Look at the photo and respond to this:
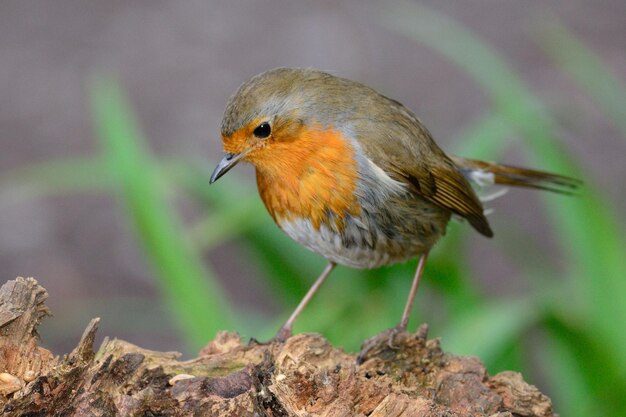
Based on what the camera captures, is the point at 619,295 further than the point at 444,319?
No

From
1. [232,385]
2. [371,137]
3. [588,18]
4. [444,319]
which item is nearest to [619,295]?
[444,319]

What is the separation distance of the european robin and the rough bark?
0.54m

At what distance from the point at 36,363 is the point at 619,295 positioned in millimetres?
1884

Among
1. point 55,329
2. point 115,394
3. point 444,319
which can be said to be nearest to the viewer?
point 115,394

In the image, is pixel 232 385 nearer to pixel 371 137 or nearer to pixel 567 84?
pixel 371 137

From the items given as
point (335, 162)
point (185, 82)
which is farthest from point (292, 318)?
point (185, 82)

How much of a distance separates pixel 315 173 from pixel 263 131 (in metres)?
0.16

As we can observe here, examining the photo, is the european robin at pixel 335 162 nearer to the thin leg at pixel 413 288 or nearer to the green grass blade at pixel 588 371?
the thin leg at pixel 413 288

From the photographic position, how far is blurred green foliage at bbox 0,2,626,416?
2.86 meters

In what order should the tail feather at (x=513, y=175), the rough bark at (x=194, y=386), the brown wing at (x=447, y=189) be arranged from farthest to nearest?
1. the tail feather at (x=513, y=175)
2. the brown wing at (x=447, y=189)
3. the rough bark at (x=194, y=386)

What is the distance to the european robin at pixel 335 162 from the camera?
2449 mm

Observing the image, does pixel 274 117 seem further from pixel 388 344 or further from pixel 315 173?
pixel 388 344

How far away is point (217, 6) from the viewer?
608cm

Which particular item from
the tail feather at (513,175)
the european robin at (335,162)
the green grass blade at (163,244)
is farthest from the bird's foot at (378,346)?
the tail feather at (513,175)
